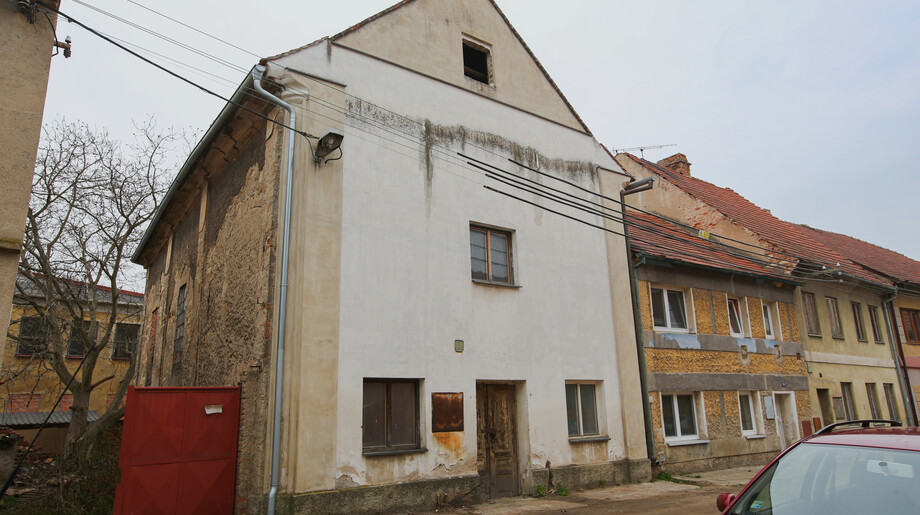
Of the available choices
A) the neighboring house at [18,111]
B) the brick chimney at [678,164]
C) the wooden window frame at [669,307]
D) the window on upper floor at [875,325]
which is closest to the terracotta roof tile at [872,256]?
the window on upper floor at [875,325]

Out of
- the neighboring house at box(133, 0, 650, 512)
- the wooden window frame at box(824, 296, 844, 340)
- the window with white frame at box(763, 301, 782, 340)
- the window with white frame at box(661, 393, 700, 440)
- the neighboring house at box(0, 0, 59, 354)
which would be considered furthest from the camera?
the wooden window frame at box(824, 296, 844, 340)

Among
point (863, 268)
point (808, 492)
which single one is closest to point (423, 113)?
point (808, 492)

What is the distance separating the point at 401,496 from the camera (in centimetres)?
844

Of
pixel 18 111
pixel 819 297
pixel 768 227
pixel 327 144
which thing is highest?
pixel 768 227

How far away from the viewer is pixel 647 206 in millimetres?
18234

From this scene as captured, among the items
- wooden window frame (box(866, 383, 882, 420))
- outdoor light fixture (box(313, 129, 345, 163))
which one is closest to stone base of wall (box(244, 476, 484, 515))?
outdoor light fixture (box(313, 129, 345, 163))

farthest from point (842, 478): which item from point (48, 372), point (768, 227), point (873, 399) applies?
point (48, 372)

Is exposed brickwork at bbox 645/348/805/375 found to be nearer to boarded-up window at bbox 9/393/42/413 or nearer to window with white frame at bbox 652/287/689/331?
window with white frame at bbox 652/287/689/331

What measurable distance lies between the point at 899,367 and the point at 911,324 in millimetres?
2138

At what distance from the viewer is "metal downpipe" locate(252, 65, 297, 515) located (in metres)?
7.53

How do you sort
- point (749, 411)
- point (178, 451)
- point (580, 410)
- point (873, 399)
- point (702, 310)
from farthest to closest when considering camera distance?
point (873, 399) → point (749, 411) → point (702, 310) → point (580, 410) → point (178, 451)

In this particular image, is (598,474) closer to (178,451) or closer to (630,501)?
(630,501)

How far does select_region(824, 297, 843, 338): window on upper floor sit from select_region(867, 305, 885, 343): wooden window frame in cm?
205

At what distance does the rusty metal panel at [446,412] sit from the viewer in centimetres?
916
